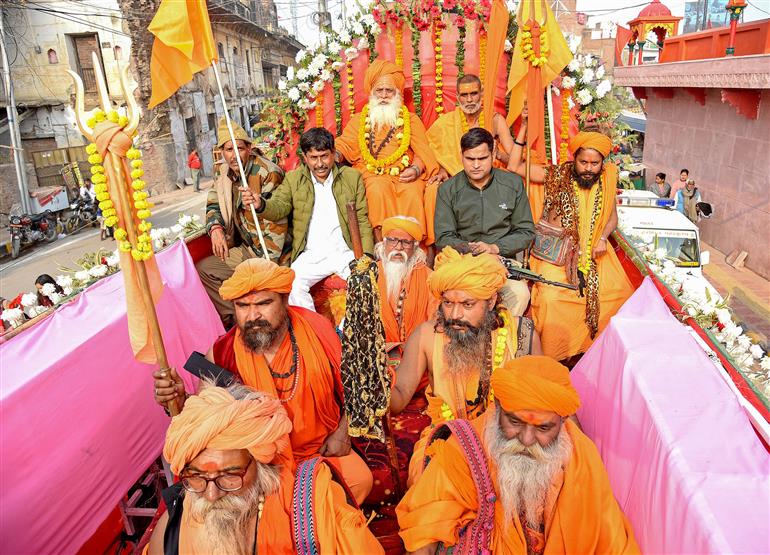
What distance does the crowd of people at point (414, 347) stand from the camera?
7.47ft

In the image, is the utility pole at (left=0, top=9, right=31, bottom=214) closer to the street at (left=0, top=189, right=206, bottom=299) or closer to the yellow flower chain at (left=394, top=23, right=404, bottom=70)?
the street at (left=0, top=189, right=206, bottom=299)

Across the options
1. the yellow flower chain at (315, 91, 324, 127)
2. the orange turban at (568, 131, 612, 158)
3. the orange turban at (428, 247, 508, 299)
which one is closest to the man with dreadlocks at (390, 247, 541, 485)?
the orange turban at (428, 247, 508, 299)

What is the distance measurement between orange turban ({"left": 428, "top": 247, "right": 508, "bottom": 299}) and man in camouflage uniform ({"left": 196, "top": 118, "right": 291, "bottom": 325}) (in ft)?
8.04

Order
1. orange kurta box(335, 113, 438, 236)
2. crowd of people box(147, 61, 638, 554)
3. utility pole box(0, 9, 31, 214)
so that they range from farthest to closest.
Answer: utility pole box(0, 9, 31, 214), orange kurta box(335, 113, 438, 236), crowd of people box(147, 61, 638, 554)

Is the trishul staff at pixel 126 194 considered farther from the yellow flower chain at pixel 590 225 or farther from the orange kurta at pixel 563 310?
the yellow flower chain at pixel 590 225

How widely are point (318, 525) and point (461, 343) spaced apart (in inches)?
52.9

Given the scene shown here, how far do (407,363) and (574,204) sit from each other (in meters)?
2.18

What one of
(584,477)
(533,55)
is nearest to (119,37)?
(533,55)

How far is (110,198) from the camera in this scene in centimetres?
271

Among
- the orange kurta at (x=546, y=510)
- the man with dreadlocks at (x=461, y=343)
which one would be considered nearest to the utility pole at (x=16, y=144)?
the man with dreadlocks at (x=461, y=343)

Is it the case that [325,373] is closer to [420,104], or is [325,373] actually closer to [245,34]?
[420,104]

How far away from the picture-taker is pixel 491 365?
10.8 feet

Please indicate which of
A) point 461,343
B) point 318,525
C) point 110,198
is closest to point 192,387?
point 110,198

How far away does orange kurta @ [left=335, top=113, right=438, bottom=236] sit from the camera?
5645mm
